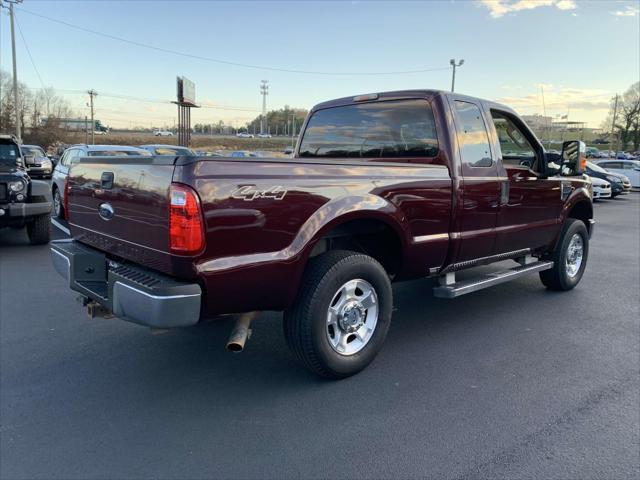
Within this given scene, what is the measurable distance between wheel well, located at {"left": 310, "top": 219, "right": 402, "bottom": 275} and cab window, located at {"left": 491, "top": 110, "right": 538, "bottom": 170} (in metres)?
1.57

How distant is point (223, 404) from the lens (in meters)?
3.23

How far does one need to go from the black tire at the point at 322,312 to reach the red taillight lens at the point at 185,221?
0.86 metres

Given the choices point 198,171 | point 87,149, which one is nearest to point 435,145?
point 198,171

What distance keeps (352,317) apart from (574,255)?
12.5 ft

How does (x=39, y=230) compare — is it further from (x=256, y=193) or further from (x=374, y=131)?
(x=256, y=193)

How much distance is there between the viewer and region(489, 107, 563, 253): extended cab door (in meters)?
4.71

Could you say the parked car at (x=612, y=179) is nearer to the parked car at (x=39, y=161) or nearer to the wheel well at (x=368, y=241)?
the wheel well at (x=368, y=241)

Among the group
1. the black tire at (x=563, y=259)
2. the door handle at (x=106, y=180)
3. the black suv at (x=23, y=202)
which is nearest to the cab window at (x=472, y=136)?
the black tire at (x=563, y=259)

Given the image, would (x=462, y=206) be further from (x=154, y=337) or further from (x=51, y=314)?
(x=51, y=314)

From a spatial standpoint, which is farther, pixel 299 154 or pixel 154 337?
pixel 299 154

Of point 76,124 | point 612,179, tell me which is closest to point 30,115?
point 76,124

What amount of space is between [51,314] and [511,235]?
4.55 meters

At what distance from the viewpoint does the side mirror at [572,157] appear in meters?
5.38

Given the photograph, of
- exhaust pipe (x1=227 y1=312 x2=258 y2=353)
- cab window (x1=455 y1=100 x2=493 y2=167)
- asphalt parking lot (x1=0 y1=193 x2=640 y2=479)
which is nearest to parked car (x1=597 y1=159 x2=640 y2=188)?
asphalt parking lot (x1=0 y1=193 x2=640 y2=479)
